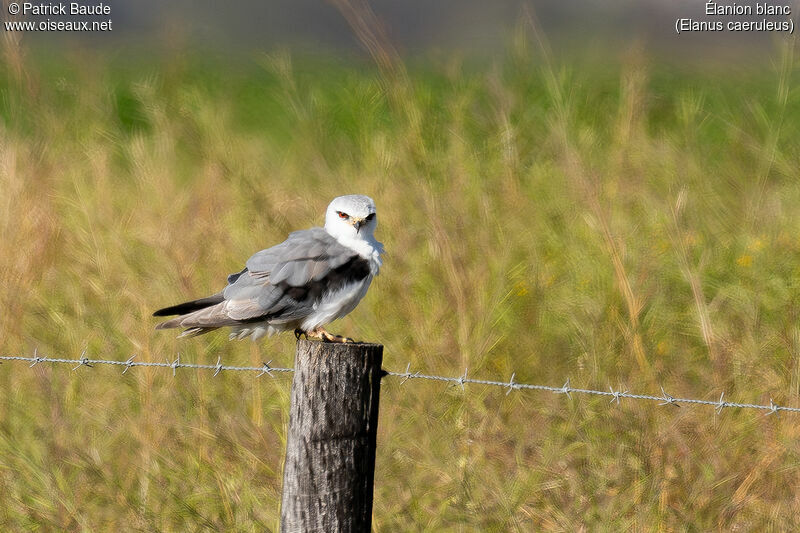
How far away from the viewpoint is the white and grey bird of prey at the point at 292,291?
342 cm

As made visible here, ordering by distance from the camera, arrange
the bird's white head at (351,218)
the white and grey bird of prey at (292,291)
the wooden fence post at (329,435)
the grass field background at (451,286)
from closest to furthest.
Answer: the wooden fence post at (329,435)
the white and grey bird of prey at (292,291)
the grass field background at (451,286)
the bird's white head at (351,218)

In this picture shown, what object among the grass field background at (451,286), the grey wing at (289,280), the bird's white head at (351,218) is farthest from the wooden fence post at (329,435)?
the bird's white head at (351,218)

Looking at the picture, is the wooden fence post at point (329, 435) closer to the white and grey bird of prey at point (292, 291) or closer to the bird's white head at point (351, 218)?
the white and grey bird of prey at point (292, 291)

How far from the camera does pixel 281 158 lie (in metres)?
6.44

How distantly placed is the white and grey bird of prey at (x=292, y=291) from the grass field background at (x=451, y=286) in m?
0.58

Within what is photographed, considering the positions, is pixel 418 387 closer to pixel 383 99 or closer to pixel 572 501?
pixel 572 501

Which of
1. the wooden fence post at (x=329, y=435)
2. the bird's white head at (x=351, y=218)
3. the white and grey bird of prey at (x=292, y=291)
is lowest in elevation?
the wooden fence post at (x=329, y=435)

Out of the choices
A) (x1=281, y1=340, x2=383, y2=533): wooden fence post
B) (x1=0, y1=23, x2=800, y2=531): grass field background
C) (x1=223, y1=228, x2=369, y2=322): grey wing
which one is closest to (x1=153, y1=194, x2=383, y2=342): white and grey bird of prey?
(x1=223, y1=228, x2=369, y2=322): grey wing

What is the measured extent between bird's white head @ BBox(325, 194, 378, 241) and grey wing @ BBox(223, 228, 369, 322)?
19 centimetres

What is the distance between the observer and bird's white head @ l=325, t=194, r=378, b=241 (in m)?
3.77

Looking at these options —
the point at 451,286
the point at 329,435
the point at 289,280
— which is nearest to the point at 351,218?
the point at 289,280

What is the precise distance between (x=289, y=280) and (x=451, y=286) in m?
1.13

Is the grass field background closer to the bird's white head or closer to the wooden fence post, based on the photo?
the bird's white head

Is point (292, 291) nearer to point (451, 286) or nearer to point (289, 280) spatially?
point (289, 280)
